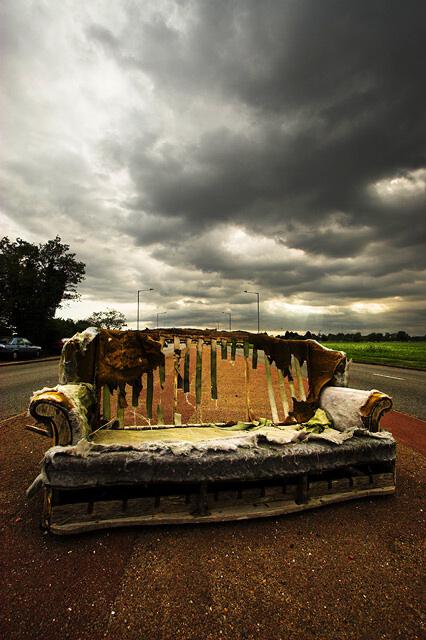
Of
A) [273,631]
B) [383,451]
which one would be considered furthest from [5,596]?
[383,451]

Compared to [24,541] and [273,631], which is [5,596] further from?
[273,631]

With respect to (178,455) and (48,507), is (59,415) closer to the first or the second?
(48,507)

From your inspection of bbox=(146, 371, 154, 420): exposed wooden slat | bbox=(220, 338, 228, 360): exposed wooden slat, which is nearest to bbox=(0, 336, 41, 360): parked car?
bbox=(146, 371, 154, 420): exposed wooden slat

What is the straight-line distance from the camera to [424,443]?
176 inches

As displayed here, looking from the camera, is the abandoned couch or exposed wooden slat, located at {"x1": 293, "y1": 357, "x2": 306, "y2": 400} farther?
exposed wooden slat, located at {"x1": 293, "y1": 357, "x2": 306, "y2": 400}

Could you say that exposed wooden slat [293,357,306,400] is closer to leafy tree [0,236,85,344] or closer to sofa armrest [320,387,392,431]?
sofa armrest [320,387,392,431]

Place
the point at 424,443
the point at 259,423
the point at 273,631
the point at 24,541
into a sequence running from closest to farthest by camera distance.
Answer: the point at 273,631 → the point at 24,541 → the point at 259,423 → the point at 424,443

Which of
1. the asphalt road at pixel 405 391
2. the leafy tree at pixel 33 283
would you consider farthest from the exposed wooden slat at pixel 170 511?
the leafy tree at pixel 33 283

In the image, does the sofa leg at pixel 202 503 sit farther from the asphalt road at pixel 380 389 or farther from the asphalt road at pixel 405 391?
the asphalt road at pixel 405 391

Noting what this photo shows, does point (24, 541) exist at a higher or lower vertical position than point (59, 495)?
lower

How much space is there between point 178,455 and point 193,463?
13 cm

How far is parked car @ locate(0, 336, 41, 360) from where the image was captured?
18.9 metres

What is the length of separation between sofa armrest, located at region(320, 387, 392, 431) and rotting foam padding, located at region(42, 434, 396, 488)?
10.4 inches

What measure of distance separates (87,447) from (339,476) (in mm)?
2270
